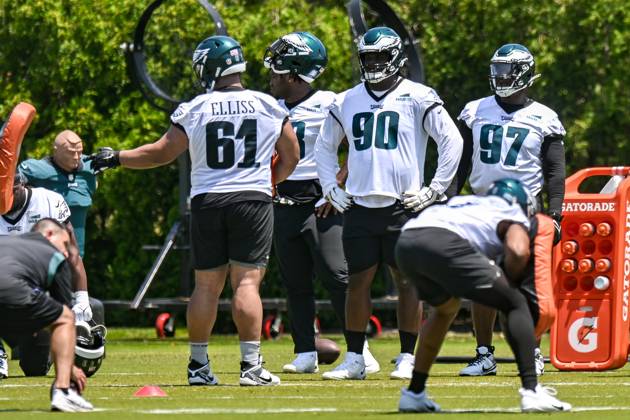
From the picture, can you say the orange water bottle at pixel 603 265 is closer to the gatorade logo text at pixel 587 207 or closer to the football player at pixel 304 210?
the gatorade logo text at pixel 587 207

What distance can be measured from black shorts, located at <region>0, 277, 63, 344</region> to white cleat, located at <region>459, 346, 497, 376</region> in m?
3.69

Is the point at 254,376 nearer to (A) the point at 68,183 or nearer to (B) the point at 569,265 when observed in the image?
(B) the point at 569,265

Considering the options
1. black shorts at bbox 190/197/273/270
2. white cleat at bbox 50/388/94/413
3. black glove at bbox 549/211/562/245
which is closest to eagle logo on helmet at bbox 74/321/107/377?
black shorts at bbox 190/197/273/270

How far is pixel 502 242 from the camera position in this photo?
843 centimetres

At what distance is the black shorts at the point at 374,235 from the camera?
1077 centimetres

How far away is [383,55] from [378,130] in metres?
0.51

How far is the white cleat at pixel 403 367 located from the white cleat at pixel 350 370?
0.76 feet

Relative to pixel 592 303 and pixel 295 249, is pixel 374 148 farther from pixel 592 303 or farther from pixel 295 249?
pixel 592 303

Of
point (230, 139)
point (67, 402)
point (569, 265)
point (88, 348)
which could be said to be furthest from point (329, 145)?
point (67, 402)

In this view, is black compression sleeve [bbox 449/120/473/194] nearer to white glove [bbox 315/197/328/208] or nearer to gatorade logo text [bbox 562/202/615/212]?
gatorade logo text [bbox 562/202/615/212]

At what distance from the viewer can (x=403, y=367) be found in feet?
36.1

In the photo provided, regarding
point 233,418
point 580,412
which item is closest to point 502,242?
point 580,412

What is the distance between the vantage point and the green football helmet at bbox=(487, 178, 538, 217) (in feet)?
27.8

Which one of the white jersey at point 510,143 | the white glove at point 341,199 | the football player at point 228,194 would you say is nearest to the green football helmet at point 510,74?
the white jersey at point 510,143
